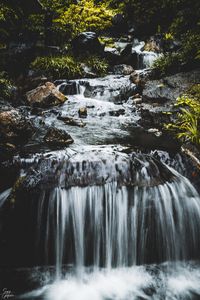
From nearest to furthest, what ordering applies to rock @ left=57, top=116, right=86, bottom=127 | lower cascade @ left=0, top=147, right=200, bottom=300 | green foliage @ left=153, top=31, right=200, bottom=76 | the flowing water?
1. the flowing water
2. lower cascade @ left=0, top=147, right=200, bottom=300
3. rock @ left=57, top=116, right=86, bottom=127
4. green foliage @ left=153, top=31, right=200, bottom=76

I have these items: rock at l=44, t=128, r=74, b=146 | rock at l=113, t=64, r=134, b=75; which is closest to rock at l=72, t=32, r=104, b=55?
rock at l=113, t=64, r=134, b=75

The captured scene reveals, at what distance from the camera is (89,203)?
390 cm

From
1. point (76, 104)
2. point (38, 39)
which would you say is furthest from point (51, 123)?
point (38, 39)

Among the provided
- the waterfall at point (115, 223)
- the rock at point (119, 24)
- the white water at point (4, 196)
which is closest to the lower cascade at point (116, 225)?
the waterfall at point (115, 223)

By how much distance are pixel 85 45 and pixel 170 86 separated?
5869 mm

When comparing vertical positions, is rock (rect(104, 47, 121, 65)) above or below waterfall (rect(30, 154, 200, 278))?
above

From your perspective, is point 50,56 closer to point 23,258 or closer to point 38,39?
point 38,39

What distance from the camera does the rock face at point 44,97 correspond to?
8320mm

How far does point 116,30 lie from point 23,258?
54.3ft

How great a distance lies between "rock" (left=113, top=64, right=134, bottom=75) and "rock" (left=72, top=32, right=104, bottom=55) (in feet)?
4.84

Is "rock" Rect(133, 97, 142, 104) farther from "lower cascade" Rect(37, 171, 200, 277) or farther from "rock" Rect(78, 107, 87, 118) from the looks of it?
"lower cascade" Rect(37, 171, 200, 277)

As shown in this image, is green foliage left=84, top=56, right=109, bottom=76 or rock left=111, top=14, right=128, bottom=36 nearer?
green foliage left=84, top=56, right=109, bottom=76

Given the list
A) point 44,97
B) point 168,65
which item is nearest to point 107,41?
point 168,65

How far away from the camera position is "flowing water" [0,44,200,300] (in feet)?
11.7
